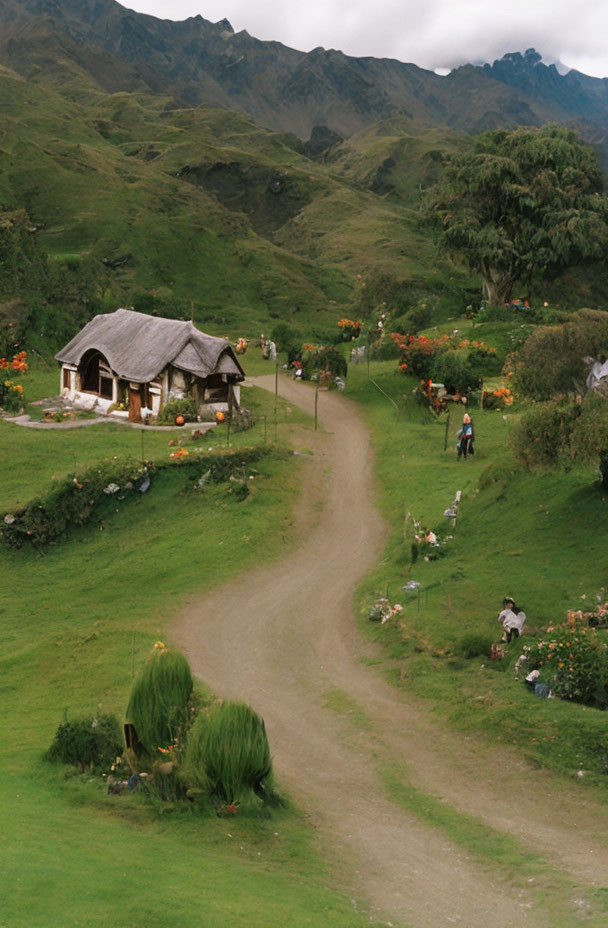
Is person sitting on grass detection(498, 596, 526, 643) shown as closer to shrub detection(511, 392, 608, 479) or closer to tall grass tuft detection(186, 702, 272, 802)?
shrub detection(511, 392, 608, 479)

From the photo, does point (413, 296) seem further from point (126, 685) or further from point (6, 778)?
point (6, 778)

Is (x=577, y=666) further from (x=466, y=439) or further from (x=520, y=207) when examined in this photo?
(x=520, y=207)

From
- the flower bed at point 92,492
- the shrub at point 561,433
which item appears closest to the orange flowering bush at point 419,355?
the flower bed at point 92,492

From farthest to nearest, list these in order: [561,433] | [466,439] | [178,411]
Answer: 1. [178,411]
2. [466,439]
3. [561,433]

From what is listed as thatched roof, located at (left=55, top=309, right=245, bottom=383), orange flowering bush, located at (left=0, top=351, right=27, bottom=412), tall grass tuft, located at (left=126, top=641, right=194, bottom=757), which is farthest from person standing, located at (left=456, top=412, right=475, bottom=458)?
tall grass tuft, located at (left=126, top=641, right=194, bottom=757)

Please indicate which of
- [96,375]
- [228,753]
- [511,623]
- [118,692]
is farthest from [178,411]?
[228,753]

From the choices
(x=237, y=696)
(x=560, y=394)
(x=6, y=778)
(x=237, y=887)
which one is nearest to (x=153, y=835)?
(x=237, y=887)

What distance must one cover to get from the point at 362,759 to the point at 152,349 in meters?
31.9

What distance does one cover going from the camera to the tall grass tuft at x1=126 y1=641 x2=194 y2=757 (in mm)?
19375

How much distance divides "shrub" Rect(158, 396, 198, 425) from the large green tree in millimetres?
28486

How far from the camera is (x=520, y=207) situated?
68.4 m

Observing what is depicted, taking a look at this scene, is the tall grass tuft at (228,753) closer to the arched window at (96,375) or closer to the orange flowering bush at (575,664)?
the orange flowering bush at (575,664)

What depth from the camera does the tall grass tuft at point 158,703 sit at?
1938 centimetres

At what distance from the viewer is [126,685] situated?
82.1 ft
